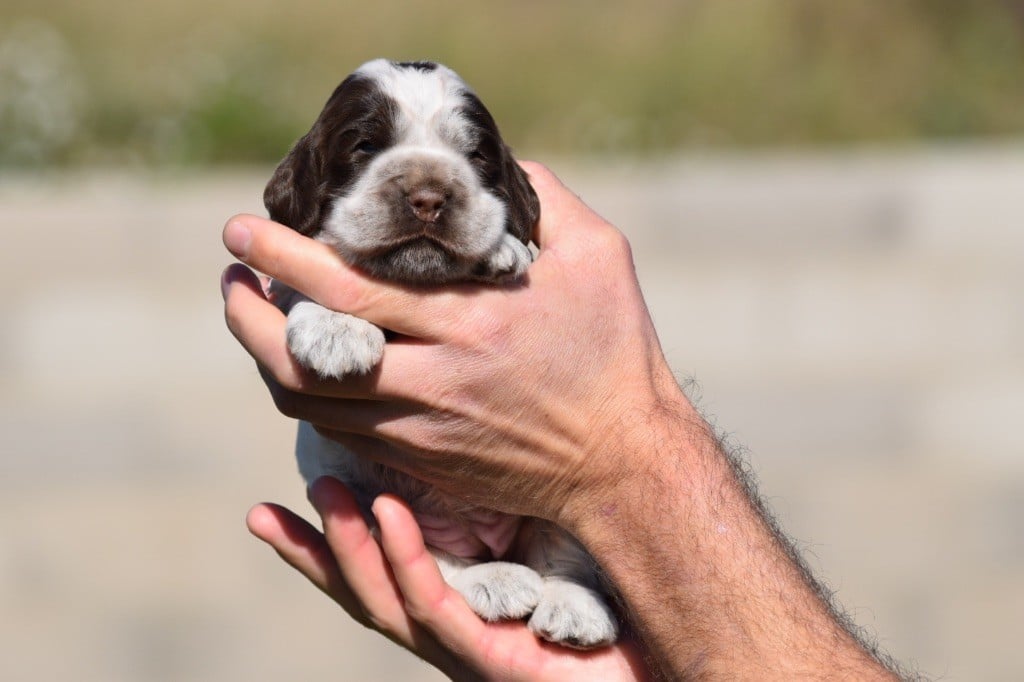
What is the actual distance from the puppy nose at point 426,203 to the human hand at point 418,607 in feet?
2.67

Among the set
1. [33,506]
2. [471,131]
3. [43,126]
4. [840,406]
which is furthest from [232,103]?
[471,131]

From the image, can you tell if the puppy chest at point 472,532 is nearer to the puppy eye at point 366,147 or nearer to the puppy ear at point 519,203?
the puppy ear at point 519,203

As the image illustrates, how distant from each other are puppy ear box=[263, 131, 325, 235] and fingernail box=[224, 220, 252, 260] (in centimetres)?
29

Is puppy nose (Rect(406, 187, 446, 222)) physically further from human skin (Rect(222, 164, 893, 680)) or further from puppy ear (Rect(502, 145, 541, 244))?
puppy ear (Rect(502, 145, 541, 244))

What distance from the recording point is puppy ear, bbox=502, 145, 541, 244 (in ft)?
11.6

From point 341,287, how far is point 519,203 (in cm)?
68

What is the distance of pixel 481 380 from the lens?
3158 mm

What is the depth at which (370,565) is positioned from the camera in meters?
3.48

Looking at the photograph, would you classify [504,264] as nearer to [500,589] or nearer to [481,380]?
[481,380]

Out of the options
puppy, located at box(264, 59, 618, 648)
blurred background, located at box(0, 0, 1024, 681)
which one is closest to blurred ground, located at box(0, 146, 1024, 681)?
blurred background, located at box(0, 0, 1024, 681)

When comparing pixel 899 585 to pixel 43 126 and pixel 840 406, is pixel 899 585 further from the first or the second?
pixel 43 126

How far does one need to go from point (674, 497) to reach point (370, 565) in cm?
94

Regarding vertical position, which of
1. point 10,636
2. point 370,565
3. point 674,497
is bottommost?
point 10,636

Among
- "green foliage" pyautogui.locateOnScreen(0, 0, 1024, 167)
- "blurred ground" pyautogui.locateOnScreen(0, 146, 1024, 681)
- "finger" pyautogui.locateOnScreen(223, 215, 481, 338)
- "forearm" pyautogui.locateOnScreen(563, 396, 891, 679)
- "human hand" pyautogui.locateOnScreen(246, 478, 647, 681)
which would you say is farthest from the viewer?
"green foliage" pyautogui.locateOnScreen(0, 0, 1024, 167)
